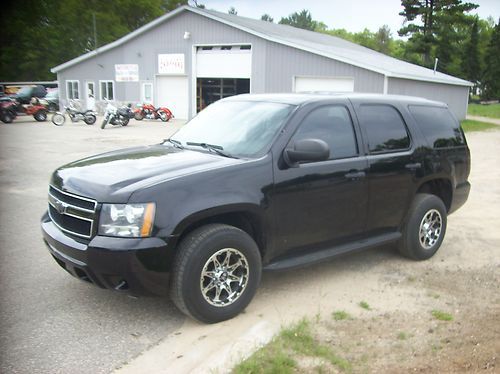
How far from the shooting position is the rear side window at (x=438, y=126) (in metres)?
5.45

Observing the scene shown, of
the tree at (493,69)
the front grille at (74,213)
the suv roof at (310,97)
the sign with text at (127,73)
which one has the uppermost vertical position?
the tree at (493,69)

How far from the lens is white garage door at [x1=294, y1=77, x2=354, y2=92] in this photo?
73.2ft

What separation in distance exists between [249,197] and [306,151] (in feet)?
2.11

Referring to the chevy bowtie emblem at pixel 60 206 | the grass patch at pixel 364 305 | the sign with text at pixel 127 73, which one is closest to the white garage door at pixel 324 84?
the sign with text at pixel 127 73

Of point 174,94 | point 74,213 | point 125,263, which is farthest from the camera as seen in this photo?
point 174,94

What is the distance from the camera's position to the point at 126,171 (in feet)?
12.8

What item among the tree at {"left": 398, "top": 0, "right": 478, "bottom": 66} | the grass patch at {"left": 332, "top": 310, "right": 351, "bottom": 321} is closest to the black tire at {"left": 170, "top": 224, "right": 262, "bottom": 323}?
the grass patch at {"left": 332, "top": 310, "right": 351, "bottom": 321}

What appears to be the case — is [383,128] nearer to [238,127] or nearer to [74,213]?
[238,127]

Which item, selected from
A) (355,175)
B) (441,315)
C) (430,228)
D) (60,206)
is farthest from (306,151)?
(430,228)

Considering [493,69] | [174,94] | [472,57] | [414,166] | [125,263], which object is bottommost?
[125,263]

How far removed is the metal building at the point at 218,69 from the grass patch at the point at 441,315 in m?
18.3

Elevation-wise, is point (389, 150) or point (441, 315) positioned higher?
point (389, 150)

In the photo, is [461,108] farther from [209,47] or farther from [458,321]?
[458,321]

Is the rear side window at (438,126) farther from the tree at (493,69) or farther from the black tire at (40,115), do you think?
the tree at (493,69)
